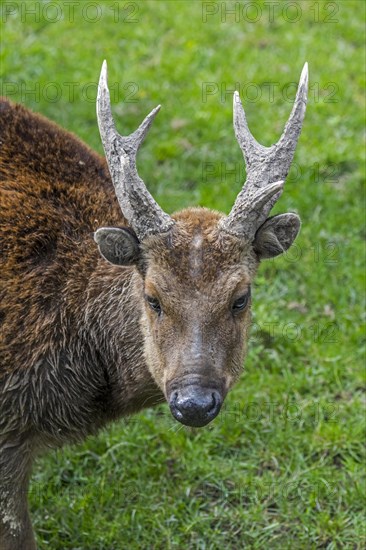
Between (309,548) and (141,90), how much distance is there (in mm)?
6298

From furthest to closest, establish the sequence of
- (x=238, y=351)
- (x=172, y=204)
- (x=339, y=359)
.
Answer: (x=172, y=204), (x=339, y=359), (x=238, y=351)

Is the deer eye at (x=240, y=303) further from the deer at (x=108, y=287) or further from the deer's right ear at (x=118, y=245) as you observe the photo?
the deer's right ear at (x=118, y=245)

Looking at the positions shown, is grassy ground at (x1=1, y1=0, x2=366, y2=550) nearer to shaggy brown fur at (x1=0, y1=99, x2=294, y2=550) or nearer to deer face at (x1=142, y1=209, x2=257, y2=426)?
shaggy brown fur at (x1=0, y1=99, x2=294, y2=550)

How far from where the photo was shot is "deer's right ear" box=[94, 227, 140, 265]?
5883 millimetres

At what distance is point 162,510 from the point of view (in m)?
7.22

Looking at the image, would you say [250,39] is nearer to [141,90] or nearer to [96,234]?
[141,90]

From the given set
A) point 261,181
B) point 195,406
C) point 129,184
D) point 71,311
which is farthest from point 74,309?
point 261,181

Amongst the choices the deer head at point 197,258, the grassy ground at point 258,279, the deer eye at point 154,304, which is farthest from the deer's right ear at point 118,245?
the grassy ground at point 258,279

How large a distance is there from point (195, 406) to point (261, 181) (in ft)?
4.60

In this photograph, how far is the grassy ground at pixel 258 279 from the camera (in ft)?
23.6

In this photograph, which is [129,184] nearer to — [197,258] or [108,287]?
[197,258]

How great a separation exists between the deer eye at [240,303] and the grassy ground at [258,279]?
197 cm

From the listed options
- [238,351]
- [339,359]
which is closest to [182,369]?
[238,351]

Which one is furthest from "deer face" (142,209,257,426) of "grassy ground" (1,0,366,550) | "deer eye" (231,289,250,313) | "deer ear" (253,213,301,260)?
"grassy ground" (1,0,366,550)
